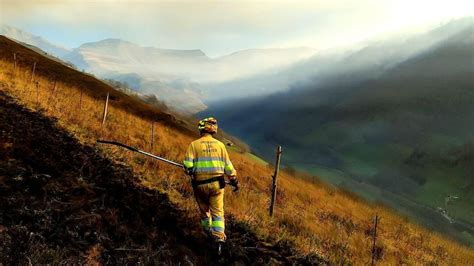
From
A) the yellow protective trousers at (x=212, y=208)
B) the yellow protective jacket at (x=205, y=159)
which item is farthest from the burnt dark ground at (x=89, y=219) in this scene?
the yellow protective jacket at (x=205, y=159)

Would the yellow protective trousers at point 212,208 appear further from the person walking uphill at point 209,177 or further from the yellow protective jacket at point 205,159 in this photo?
the yellow protective jacket at point 205,159

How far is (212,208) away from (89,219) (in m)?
2.48

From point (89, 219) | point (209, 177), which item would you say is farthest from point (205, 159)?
point (89, 219)

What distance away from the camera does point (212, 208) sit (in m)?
8.51

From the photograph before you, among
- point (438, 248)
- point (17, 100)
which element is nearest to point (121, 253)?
point (17, 100)

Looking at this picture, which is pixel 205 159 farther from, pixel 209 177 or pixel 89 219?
pixel 89 219

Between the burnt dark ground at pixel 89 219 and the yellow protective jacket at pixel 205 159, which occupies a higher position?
the yellow protective jacket at pixel 205 159

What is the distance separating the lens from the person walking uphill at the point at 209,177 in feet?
27.6

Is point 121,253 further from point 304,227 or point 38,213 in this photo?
point 304,227

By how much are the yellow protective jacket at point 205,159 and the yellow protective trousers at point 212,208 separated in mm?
250

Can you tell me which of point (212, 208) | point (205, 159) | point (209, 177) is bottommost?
point (212, 208)

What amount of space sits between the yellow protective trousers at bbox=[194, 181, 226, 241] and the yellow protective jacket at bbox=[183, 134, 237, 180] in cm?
25


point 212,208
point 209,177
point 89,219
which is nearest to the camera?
point 89,219

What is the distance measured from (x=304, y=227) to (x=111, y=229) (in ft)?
21.3
